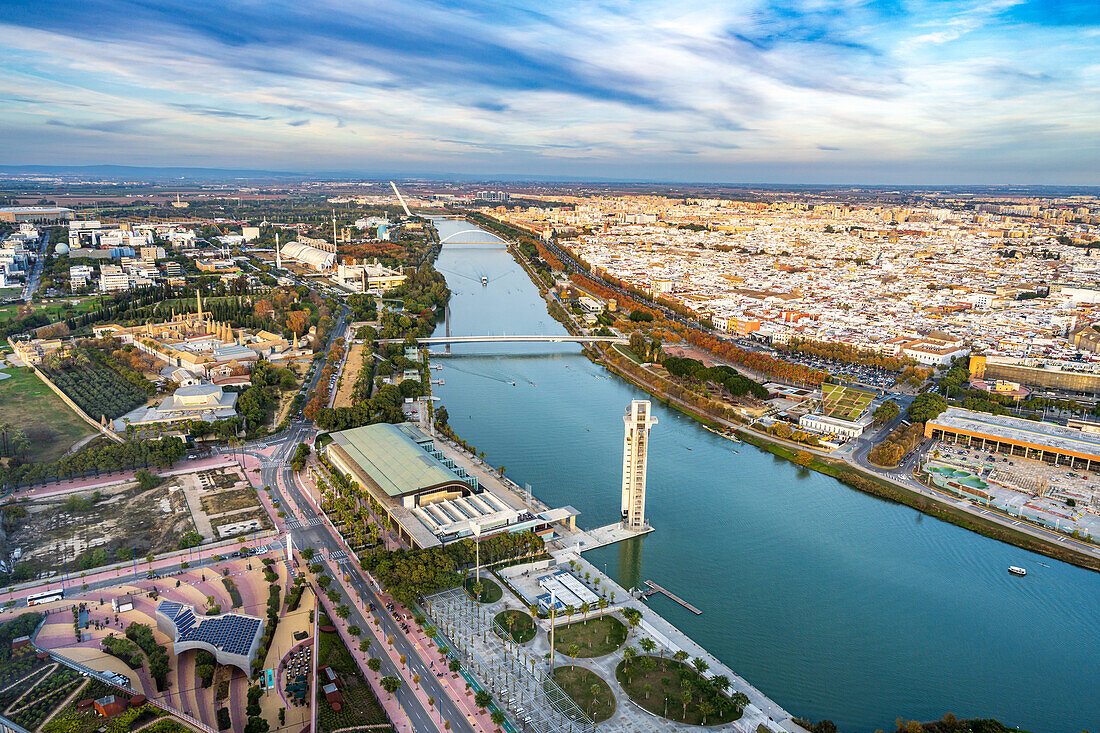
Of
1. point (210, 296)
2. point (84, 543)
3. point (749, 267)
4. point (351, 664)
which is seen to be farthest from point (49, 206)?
point (351, 664)

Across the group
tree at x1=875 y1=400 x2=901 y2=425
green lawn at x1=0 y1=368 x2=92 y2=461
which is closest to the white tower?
tree at x1=875 y1=400 x2=901 y2=425

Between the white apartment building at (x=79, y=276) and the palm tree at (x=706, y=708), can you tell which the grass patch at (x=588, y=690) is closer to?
the palm tree at (x=706, y=708)

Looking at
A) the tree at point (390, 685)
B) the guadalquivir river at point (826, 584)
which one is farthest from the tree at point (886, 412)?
the tree at point (390, 685)

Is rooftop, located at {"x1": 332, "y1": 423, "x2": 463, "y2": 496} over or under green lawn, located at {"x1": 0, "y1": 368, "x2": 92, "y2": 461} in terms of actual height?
over

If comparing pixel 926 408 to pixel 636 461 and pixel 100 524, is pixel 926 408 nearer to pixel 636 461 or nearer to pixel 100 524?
pixel 636 461

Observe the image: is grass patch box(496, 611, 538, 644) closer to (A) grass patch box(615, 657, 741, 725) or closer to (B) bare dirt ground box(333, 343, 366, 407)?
(A) grass patch box(615, 657, 741, 725)
